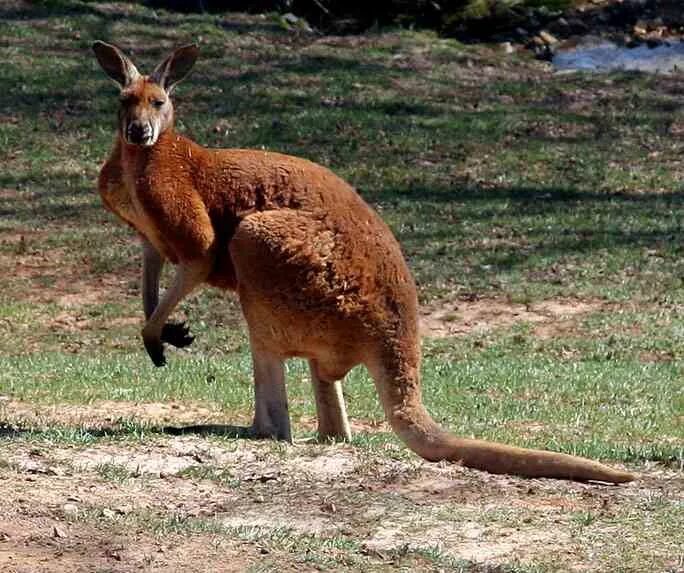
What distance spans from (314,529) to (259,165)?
2.18m

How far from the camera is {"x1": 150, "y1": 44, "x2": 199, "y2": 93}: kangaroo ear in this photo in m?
7.79

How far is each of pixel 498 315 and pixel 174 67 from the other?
20.4 feet

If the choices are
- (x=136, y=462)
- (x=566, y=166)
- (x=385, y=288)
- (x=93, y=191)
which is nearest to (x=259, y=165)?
(x=385, y=288)

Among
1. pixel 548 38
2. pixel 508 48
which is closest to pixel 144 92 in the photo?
pixel 508 48

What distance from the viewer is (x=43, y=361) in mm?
11281

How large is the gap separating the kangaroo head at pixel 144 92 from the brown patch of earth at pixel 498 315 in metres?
5.52

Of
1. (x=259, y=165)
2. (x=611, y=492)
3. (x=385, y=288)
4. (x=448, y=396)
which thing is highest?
(x=259, y=165)

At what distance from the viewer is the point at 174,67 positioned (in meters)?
7.88

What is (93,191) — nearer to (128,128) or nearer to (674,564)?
(128,128)

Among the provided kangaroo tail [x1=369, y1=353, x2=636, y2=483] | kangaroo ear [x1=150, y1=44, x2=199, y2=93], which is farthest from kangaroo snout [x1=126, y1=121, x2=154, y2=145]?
kangaroo tail [x1=369, y1=353, x2=636, y2=483]

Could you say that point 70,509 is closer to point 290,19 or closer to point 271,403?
point 271,403

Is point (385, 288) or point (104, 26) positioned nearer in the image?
point (385, 288)

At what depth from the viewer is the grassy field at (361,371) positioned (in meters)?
5.70

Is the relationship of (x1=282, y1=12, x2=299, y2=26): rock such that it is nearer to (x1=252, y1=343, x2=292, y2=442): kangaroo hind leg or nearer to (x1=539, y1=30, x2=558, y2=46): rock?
(x1=539, y1=30, x2=558, y2=46): rock
